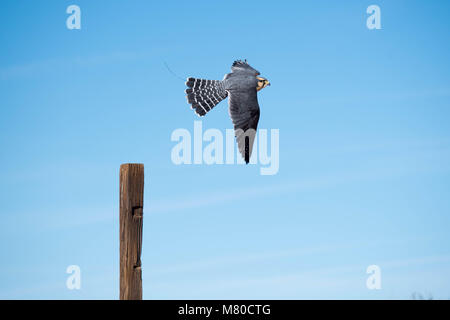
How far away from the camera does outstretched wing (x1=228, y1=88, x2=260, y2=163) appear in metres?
11.0

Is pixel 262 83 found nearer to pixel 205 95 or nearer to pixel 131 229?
pixel 205 95

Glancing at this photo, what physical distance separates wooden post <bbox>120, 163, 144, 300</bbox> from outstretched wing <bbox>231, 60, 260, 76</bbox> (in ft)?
14.9

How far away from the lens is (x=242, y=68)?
12.1 metres

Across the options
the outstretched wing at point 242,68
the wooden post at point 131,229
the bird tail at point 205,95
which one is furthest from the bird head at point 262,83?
the wooden post at point 131,229

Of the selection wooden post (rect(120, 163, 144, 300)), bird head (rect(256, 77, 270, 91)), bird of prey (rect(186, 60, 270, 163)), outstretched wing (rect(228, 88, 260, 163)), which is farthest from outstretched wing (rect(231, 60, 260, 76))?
wooden post (rect(120, 163, 144, 300))

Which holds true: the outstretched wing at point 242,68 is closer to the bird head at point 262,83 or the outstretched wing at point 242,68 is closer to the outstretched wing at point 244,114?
the bird head at point 262,83

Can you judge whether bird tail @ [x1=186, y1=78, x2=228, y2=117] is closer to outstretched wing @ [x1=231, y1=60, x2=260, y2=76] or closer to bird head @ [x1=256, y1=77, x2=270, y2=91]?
outstretched wing @ [x1=231, y1=60, x2=260, y2=76]

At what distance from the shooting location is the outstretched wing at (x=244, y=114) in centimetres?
1098

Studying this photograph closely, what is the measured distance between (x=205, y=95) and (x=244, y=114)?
3.81 feet

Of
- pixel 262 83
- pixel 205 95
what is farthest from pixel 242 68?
pixel 205 95
